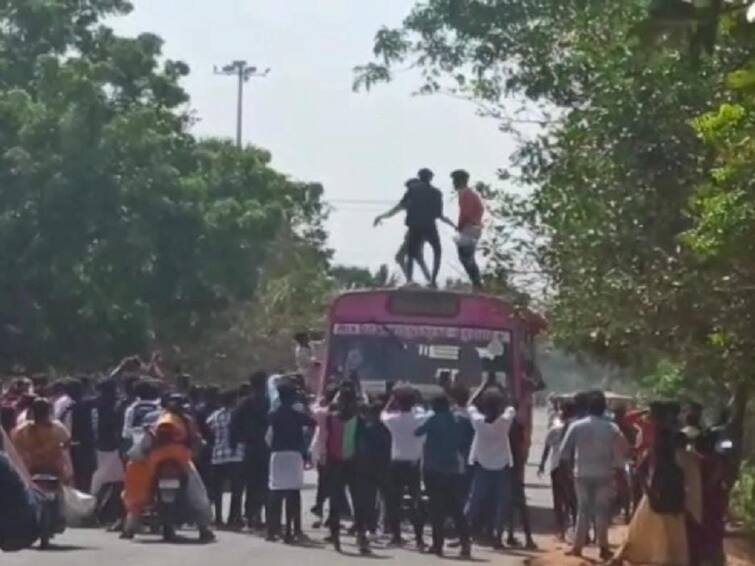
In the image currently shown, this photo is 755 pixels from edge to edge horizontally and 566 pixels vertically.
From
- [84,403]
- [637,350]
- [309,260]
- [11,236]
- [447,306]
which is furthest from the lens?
[309,260]

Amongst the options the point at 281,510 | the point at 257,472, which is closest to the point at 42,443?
the point at 281,510

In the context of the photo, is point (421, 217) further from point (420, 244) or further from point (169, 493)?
point (169, 493)

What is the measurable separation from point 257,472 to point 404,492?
1.84 meters

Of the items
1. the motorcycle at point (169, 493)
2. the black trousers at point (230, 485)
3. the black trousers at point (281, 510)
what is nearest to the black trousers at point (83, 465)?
the black trousers at point (230, 485)

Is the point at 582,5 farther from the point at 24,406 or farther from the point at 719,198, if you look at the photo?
the point at 24,406

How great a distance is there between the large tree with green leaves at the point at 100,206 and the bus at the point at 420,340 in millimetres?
15641

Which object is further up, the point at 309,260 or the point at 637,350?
the point at 309,260

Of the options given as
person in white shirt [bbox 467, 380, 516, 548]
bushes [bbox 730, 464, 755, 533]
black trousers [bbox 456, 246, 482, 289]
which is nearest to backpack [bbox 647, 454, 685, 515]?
person in white shirt [bbox 467, 380, 516, 548]

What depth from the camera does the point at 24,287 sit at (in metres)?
41.5

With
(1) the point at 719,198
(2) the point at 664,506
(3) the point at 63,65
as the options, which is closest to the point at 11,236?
(3) the point at 63,65

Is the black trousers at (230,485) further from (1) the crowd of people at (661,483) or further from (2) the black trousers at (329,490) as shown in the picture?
(1) the crowd of people at (661,483)

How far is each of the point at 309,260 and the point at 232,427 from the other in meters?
44.5

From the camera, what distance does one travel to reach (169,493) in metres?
21.6

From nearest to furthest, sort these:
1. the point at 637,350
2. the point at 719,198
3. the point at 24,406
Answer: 1. the point at 719,198
2. the point at 637,350
3. the point at 24,406
